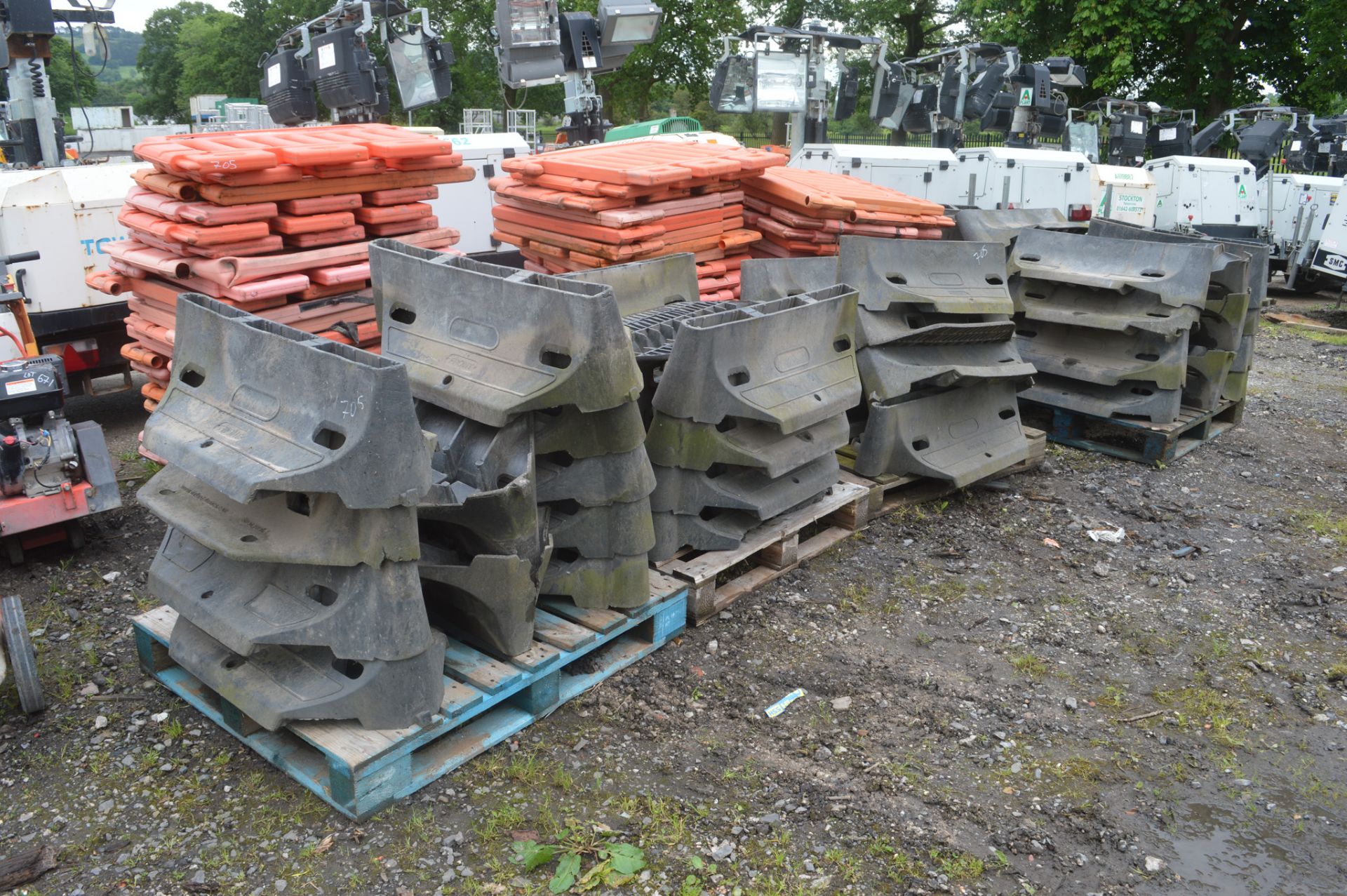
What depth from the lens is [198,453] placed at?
346cm

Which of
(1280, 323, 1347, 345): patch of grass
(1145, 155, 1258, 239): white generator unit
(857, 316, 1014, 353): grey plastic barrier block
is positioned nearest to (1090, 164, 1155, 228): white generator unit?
(1145, 155, 1258, 239): white generator unit

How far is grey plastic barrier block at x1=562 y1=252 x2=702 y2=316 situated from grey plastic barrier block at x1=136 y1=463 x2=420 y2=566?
240cm

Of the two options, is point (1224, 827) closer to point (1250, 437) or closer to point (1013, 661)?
point (1013, 661)

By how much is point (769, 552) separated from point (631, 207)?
107 inches

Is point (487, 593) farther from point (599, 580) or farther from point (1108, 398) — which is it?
point (1108, 398)

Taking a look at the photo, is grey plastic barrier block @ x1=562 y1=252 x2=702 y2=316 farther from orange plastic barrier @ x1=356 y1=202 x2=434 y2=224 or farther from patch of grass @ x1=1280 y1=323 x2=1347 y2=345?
patch of grass @ x1=1280 y1=323 x2=1347 y2=345

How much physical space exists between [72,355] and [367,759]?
18.5 ft

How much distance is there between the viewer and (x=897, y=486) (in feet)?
21.5

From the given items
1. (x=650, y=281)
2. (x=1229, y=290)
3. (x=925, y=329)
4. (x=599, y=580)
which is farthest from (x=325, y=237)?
(x=1229, y=290)

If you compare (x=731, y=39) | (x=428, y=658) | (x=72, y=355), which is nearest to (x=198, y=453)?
(x=428, y=658)

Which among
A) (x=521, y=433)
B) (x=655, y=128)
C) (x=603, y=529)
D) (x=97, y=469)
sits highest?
(x=655, y=128)

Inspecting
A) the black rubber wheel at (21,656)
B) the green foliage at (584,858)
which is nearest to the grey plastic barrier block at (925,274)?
the green foliage at (584,858)

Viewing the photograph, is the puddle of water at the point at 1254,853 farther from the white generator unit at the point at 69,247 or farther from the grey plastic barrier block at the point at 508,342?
the white generator unit at the point at 69,247

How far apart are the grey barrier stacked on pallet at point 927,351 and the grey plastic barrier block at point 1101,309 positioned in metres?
0.95
